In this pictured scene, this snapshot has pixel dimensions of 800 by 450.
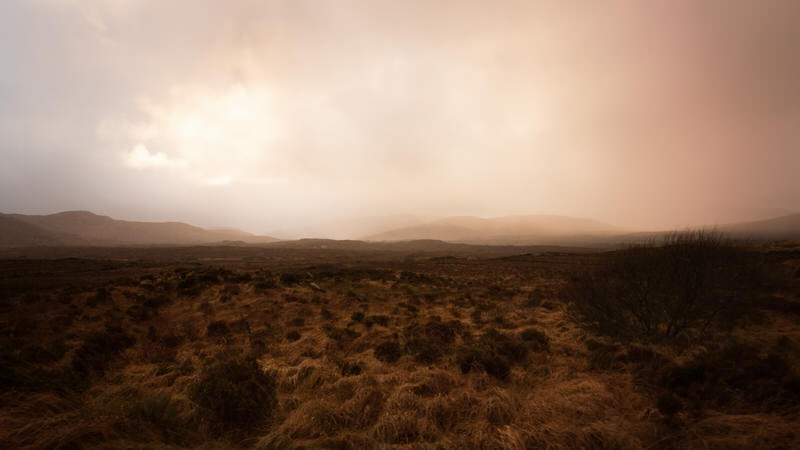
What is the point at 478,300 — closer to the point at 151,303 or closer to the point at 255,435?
the point at 255,435

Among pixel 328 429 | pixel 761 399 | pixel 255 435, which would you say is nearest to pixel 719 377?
pixel 761 399

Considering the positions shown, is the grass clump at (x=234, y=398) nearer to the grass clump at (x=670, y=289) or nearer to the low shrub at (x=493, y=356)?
the low shrub at (x=493, y=356)

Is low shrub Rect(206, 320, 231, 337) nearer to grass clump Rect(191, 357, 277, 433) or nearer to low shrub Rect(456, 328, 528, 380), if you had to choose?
grass clump Rect(191, 357, 277, 433)

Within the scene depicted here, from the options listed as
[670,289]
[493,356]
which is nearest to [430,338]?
[493,356]

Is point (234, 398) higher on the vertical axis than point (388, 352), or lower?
higher

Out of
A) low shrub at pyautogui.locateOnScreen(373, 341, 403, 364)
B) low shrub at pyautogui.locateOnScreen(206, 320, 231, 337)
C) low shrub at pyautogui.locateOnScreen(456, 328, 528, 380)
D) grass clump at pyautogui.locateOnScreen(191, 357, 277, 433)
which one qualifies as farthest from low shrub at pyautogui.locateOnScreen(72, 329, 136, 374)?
low shrub at pyautogui.locateOnScreen(456, 328, 528, 380)

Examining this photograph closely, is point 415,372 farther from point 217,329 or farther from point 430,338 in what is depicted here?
point 217,329

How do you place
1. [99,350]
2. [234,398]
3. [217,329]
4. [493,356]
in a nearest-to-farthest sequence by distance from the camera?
[234,398] → [493,356] → [99,350] → [217,329]

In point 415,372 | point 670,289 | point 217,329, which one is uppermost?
point 670,289

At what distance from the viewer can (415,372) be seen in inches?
267

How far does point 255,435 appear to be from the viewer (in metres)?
4.70

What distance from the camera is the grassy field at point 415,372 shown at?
4.24m

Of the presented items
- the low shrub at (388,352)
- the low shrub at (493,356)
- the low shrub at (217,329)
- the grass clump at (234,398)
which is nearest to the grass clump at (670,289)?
the low shrub at (493,356)

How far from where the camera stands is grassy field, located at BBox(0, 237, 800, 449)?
4242 mm
